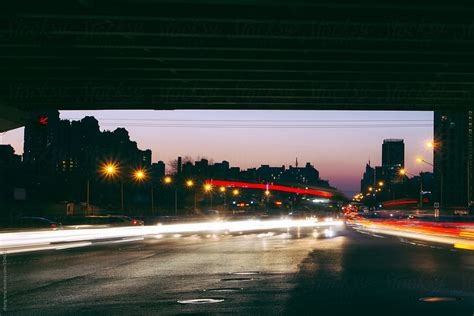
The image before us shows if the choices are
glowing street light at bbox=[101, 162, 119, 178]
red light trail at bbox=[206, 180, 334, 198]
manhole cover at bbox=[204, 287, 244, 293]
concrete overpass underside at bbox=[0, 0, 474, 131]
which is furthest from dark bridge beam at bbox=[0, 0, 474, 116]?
red light trail at bbox=[206, 180, 334, 198]

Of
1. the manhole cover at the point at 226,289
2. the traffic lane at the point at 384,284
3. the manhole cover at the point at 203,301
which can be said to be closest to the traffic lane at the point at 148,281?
the manhole cover at the point at 226,289

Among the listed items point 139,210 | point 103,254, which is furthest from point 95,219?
point 139,210

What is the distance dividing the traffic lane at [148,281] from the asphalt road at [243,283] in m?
0.02

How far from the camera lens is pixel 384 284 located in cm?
1397

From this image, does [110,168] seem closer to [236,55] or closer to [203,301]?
[236,55]

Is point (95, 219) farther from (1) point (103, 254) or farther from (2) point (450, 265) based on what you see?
(2) point (450, 265)

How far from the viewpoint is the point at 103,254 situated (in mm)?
24141

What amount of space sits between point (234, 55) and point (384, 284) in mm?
10928

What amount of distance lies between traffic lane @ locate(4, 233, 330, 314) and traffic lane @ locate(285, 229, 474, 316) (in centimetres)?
56

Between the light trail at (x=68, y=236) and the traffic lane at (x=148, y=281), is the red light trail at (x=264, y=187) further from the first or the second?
the traffic lane at (x=148, y=281)

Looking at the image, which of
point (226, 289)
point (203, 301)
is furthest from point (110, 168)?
point (203, 301)

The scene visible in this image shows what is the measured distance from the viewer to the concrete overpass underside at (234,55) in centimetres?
1738

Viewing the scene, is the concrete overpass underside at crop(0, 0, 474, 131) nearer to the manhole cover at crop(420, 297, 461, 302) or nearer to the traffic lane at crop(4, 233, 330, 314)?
the traffic lane at crop(4, 233, 330, 314)

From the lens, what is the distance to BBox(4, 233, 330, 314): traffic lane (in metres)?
11.0
